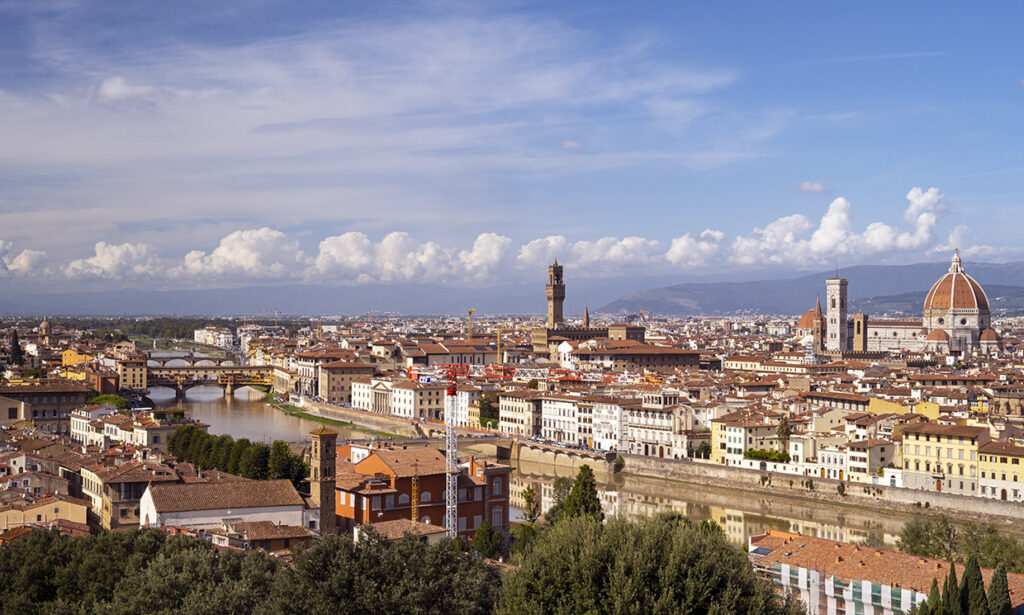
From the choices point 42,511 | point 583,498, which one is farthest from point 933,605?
point 42,511

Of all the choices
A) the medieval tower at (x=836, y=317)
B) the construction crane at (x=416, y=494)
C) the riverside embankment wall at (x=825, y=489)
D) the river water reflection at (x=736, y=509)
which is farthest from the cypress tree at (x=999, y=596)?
the medieval tower at (x=836, y=317)

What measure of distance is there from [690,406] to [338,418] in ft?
60.3

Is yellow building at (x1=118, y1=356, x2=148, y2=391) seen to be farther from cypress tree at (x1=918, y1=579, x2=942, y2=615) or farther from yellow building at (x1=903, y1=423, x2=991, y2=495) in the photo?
cypress tree at (x1=918, y1=579, x2=942, y2=615)

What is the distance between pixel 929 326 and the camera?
238ft

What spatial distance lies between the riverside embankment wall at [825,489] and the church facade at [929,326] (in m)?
39.4

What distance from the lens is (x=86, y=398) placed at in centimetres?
Answer: 3831

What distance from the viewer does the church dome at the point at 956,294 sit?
70.6m

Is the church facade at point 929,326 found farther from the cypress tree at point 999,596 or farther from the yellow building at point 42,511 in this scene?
the cypress tree at point 999,596

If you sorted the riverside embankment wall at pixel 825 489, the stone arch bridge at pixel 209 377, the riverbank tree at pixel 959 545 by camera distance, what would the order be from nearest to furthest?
1. the riverbank tree at pixel 959 545
2. the riverside embankment wall at pixel 825 489
3. the stone arch bridge at pixel 209 377

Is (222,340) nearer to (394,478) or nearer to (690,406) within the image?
(690,406)

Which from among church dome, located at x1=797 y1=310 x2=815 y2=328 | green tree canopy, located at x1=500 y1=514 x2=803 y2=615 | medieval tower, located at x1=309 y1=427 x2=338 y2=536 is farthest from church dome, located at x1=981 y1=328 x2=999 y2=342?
green tree canopy, located at x1=500 y1=514 x2=803 y2=615

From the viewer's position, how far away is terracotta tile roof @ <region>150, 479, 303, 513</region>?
1655cm

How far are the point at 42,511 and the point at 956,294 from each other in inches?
2493

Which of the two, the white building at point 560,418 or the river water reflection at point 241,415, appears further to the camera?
the river water reflection at point 241,415
